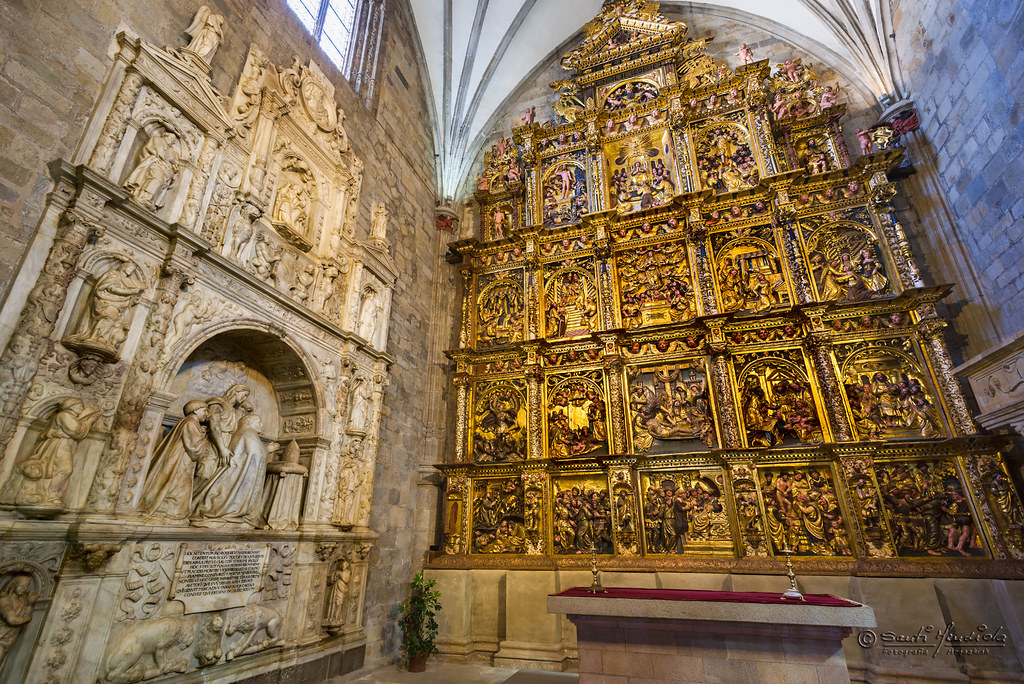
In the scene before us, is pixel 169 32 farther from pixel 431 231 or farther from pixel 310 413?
pixel 431 231

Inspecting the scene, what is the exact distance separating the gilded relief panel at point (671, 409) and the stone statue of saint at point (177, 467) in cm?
632

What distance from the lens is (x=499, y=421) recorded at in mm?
9258

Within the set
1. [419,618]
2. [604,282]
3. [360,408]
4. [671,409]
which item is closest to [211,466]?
[360,408]

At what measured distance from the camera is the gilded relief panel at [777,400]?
7.75m

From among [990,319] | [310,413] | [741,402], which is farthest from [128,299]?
[990,319]

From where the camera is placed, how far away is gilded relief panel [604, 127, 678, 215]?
33.4 feet

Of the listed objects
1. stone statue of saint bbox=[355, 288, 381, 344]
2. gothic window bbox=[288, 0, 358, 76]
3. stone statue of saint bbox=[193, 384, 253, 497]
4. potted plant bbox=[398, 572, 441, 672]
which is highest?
gothic window bbox=[288, 0, 358, 76]

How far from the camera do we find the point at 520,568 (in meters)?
7.93

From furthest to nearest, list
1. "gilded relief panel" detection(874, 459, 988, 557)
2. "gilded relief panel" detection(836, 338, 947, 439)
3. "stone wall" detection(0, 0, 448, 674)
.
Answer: "gilded relief panel" detection(836, 338, 947, 439), "gilded relief panel" detection(874, 459, 988, 557), "stone wall" detection(0, 0, 448, 674)

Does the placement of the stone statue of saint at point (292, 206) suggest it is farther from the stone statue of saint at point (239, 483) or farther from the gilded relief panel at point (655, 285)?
the gilded relief panel at point (655, 285)

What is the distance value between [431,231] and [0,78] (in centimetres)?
762

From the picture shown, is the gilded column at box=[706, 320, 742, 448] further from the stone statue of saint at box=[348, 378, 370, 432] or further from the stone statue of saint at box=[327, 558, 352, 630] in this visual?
the stone statue of saint at box=[327, 558, 352, 630]

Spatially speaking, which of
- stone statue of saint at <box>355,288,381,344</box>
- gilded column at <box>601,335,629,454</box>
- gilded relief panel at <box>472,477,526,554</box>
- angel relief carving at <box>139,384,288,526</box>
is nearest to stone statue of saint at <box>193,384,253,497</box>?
angel relief carving at <box>139,384,288,526</box>

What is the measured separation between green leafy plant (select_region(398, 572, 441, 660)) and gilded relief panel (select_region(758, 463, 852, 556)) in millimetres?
5279
